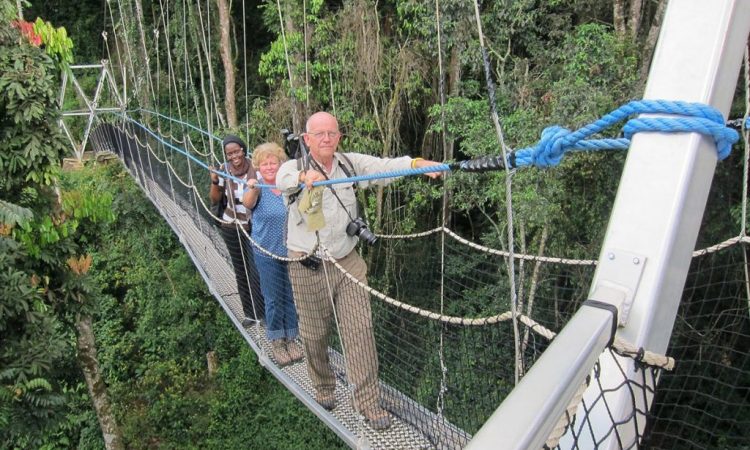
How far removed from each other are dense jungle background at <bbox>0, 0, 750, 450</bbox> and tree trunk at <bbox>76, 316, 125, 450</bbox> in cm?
1

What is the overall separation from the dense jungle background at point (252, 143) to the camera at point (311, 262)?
0.76m

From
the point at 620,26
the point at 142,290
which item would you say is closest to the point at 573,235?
the point at 620,26

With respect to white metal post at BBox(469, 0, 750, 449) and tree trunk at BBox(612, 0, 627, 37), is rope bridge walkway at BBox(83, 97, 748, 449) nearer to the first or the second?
white metal post at BBox(469, 0, 750, 449)

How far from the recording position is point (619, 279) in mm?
436

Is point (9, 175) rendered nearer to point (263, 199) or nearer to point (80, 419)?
point (263, 199)

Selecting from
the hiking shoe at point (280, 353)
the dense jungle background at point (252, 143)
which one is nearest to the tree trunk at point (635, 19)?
the dense jungle background at point (252, 143)

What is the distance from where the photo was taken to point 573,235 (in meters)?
2.82

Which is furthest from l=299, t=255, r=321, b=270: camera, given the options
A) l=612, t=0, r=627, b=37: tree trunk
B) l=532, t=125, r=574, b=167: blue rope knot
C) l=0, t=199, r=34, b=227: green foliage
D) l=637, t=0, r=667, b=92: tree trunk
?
l=612, t=0, r=627, b=37: tree trunk

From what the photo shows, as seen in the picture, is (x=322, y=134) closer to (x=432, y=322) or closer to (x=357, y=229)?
(x=357, y=229)

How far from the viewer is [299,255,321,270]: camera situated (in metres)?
1.43

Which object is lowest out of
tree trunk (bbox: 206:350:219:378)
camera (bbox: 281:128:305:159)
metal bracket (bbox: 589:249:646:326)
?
tree trunk (bbox: 206:350:219:378)

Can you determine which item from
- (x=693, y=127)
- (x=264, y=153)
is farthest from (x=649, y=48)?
(x=693, y=127)

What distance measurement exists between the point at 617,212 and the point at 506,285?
2.60 meters

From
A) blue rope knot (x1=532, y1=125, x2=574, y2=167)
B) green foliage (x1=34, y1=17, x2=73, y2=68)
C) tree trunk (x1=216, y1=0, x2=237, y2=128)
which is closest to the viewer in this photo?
blue rope knot (x1=532, y1=125, x2=574, y2=167)
